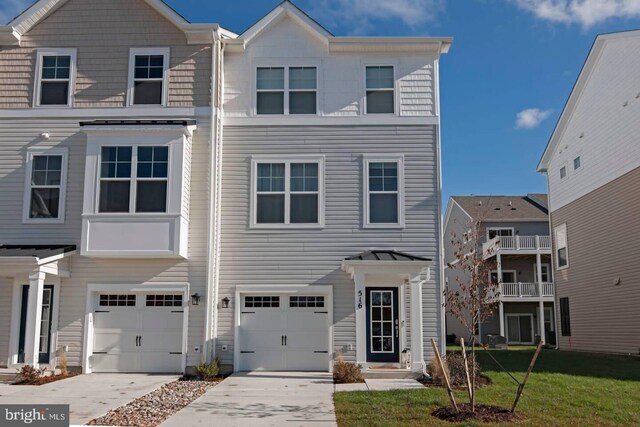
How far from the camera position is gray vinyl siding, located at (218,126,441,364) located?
15023 millimetres

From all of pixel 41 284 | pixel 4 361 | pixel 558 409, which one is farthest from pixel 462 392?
pixel 4 361

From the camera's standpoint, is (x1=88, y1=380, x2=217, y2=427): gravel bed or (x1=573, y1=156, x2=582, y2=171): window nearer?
(x1=88, y1=380, x2=217, y2=427): gravel bed

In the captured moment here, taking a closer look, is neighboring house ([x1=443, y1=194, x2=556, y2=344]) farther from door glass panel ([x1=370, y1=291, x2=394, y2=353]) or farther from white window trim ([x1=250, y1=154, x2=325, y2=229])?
white window trim ([x1=250, y1=154, x2=325, y2=229])

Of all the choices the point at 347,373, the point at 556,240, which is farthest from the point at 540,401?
the point at 556,240

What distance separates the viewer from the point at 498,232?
34.6m

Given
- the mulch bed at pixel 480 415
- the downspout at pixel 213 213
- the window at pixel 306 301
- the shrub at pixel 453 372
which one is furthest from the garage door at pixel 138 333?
the mulch bed at pixel 480 415

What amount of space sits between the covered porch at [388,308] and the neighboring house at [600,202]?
884 centimetres

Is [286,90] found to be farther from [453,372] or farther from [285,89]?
[453,372]

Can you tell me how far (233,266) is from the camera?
15211mm

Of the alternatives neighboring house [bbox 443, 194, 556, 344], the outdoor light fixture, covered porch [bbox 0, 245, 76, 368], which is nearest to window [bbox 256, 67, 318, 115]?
the outdoor light fixture

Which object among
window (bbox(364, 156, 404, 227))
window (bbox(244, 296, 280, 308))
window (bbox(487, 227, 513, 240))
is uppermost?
window (bbox(487, 227, 513, 240))

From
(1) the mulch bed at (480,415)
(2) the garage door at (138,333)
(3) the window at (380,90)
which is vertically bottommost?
→ (1) the mulch bed at (480,415)

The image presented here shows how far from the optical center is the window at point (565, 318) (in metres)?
24.7

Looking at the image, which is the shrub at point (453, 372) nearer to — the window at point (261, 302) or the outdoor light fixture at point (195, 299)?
the window at point (261, 302)
